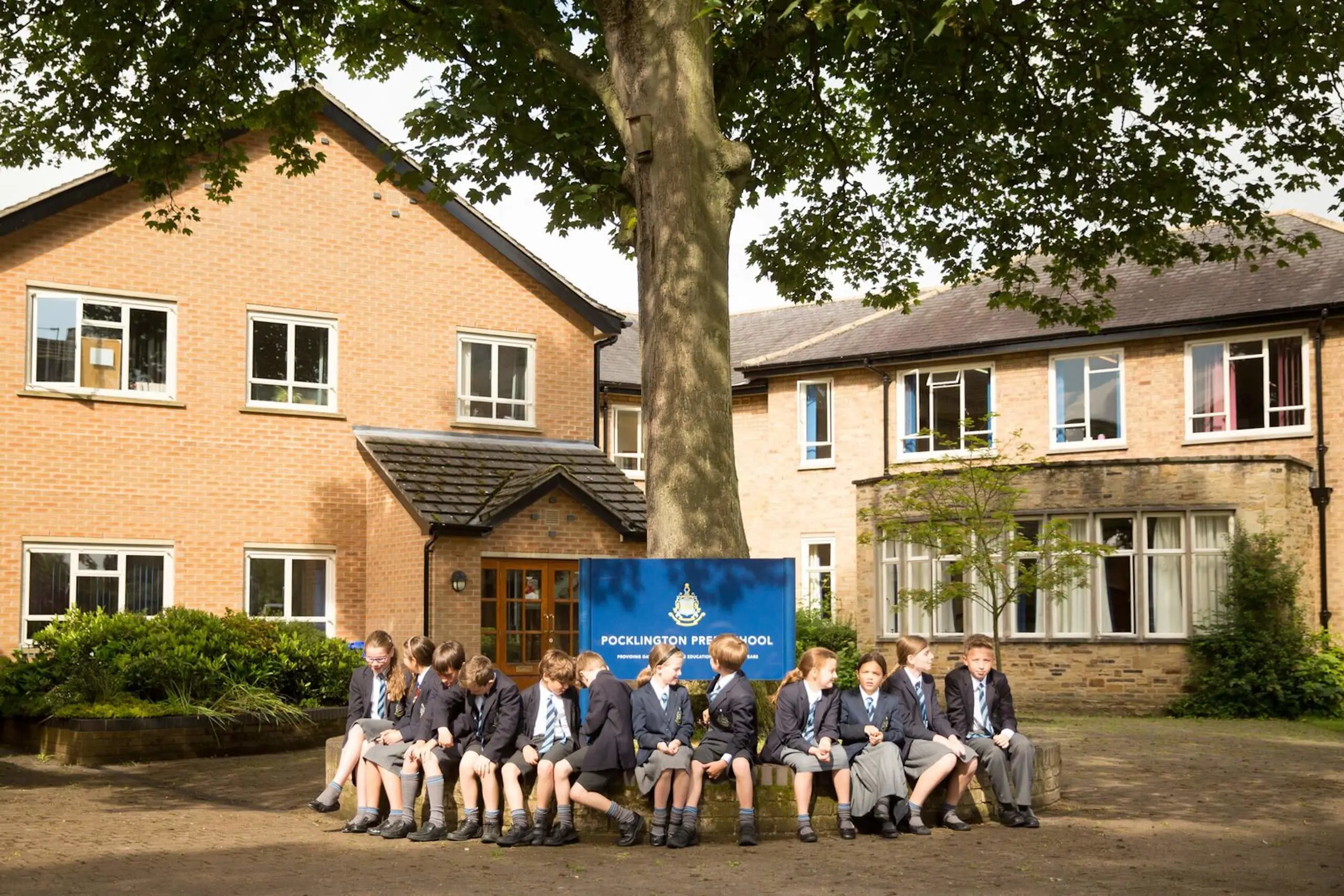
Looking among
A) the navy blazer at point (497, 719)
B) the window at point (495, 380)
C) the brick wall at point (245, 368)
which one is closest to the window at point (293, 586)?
the brick wall at point (245, 368)

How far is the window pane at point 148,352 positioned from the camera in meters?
22.0

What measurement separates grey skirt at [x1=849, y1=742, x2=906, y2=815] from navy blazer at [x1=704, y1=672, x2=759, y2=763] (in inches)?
30.2

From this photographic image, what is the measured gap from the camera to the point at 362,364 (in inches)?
939

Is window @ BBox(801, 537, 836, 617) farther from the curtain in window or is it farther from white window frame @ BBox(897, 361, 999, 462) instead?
the curtain in window

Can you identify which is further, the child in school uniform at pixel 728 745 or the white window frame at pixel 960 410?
the white window frame at pixel 960 410

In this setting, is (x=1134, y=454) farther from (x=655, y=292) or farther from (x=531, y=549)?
(x=655, y=292)

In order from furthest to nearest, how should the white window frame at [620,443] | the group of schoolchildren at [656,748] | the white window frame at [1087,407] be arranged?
the white window frame at [620,443] < the white window frame at [1087,407] < the group of schoolchildren at [656,748]

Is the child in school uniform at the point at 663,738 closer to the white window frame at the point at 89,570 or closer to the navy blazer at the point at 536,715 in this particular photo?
the navy blazer at the point at 536,715

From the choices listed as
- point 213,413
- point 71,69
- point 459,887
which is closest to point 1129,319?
point 213,413

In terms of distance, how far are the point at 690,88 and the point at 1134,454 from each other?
58.2ft

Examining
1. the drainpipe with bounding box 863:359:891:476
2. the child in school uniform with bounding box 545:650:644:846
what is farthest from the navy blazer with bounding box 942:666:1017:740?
the drainpipe with bounding box 863:359:891:476

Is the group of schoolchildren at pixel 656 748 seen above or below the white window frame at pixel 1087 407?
below

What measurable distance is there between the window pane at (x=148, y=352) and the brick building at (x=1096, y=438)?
11.7 m

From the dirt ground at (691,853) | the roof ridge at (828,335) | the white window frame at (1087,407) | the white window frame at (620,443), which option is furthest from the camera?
the white window frame at (620,443)
